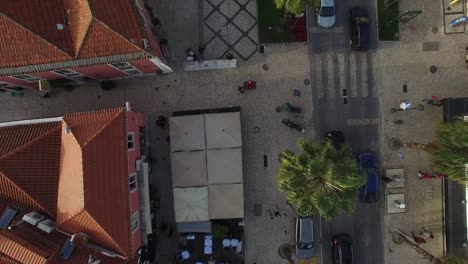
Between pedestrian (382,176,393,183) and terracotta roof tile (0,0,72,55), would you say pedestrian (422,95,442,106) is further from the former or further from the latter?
terracotta roof tile (0,0,72,55)

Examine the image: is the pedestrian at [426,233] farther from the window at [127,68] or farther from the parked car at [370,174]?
the window at [127,68]

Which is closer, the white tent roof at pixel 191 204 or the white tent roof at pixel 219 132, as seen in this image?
the white tent roof at pixel 219 132

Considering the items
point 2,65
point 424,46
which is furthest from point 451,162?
point 2,65

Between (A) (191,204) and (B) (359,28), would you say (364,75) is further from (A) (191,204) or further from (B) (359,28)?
(A) (191,204)

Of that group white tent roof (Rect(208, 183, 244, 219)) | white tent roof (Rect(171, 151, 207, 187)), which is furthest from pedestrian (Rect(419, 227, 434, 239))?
white tent roof (Rect(171, 151, 207, 187))

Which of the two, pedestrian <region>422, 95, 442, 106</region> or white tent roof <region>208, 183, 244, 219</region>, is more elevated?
pedestrian <region>422, 95, 442, 106</region>

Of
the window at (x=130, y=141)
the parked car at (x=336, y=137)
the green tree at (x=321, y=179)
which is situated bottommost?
the green tree at (x=321, y=179)

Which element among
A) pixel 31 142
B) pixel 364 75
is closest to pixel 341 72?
pixel 364 75

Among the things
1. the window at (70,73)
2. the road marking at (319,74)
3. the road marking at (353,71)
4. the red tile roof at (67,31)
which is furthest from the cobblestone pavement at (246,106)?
the red tile roof at (67,31)
